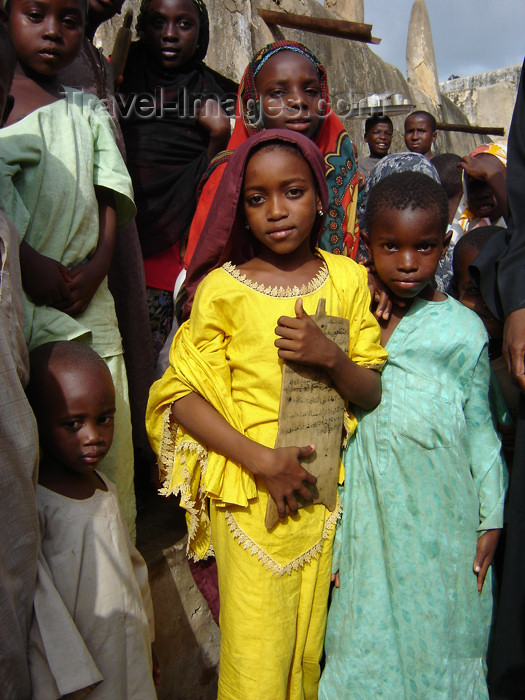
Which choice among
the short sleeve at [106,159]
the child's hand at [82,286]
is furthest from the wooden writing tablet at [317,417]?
the short sleeve at [106,159]

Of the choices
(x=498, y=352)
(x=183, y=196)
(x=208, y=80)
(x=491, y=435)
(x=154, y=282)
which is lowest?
(x=491, y=435)

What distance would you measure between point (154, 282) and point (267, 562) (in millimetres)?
1505

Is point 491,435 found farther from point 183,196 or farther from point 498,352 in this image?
point 183,196

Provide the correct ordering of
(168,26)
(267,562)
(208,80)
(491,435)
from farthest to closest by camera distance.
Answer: (208,80)
(168,26)
(491,435)
(267,562)

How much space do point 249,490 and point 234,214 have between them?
31.2 inches

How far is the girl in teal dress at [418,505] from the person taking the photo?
1.69 metres

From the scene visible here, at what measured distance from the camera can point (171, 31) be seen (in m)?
2.62

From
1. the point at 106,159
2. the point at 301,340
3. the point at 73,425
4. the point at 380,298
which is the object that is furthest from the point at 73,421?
the point at 380,298

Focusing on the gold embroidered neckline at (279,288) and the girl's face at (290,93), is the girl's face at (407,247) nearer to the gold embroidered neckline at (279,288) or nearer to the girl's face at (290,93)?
the gold embroidered neckline at (279,288)

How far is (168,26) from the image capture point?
2625mm

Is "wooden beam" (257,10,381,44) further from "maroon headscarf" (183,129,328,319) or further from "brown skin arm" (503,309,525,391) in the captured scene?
"brown skin arm" (503,309,525,391)

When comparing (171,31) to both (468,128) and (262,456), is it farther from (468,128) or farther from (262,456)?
(468,128)

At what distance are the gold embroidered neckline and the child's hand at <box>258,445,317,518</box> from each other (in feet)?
1.42

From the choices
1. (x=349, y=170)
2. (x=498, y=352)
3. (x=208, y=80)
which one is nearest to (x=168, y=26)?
(x=208, y=80)
